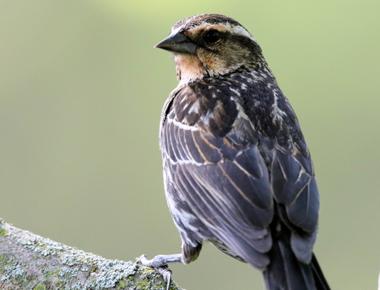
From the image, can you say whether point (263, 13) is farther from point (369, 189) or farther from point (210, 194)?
point (210, 194)

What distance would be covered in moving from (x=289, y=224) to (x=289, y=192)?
19cm

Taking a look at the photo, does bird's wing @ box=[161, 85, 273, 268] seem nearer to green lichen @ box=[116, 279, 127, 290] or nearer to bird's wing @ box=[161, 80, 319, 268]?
bird's wing @ box=[161, 80, 319, 268]

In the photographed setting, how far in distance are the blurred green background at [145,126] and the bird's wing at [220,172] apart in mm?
2282

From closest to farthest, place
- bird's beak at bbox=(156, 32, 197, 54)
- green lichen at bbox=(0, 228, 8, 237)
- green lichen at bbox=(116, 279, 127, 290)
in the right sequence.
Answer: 1. green lichen at bbox=(116, 279, 127, 290)
2. green lichen at bbox=(0, 228, 8, 237)
3. bird's beak at bbox=(156, 32, 197, 54)

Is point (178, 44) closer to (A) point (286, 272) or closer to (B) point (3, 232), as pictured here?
(B) point (3, 232)

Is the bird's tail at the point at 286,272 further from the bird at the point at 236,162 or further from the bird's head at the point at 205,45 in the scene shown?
the bird's head at the point at 205,45

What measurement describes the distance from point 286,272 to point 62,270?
106cm

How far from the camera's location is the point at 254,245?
5438mm

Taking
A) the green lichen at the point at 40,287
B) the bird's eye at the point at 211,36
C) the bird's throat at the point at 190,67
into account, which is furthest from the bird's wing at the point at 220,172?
the green lichen at the point at 40,287

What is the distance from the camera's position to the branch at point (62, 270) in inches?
213

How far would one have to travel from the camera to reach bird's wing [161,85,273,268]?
5488 millimetres

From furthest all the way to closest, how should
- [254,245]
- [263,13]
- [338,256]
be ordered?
[263,13]
[338,256]
[254,245]

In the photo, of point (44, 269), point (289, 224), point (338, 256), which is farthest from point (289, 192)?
point (338, 256)

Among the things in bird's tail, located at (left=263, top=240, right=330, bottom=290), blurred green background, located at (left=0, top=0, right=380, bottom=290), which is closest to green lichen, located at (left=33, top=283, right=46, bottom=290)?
bird's tail, located at (left=263, top=240, right=330, bottom=290)
